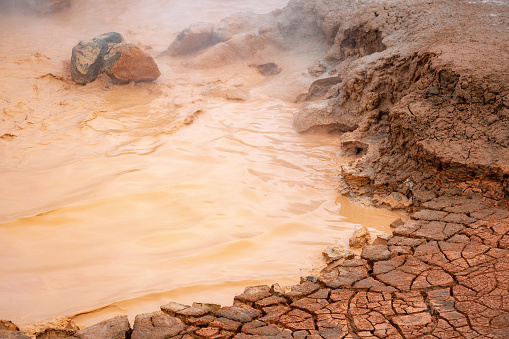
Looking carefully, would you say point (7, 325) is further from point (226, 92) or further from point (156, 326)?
point (226, 92)

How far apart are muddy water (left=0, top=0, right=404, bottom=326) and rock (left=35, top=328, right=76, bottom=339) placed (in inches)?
13.7

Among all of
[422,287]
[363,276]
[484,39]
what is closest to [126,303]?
[363,276]

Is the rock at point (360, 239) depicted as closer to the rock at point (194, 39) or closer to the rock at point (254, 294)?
the rock at point (254, 294)

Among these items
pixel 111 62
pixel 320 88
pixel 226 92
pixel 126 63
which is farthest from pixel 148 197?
pixel 111 62

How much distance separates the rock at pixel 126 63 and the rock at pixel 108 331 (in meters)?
5.86

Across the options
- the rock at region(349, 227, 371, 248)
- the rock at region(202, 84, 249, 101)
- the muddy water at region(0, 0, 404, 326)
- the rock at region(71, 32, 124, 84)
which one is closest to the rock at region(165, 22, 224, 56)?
the muddy water at region(0, 0, 404, 326)

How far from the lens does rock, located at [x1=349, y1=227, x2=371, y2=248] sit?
301 centimetres

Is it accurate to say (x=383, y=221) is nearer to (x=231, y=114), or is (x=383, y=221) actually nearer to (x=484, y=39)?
(x=484, y=39)

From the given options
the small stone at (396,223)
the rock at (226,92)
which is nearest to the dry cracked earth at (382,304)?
the small stone at (396,223)

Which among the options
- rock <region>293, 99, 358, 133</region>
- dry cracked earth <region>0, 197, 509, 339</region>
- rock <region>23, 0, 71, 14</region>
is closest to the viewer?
dry cracked earth <region>0, 197, 509, 339</region>

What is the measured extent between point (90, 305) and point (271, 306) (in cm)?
114

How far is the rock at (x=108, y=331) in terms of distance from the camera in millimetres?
1927

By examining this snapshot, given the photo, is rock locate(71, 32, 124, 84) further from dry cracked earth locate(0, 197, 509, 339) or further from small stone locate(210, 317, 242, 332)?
small stone locate(210, 317, 242, 332)

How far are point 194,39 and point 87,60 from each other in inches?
101
